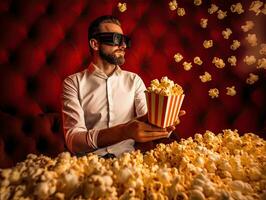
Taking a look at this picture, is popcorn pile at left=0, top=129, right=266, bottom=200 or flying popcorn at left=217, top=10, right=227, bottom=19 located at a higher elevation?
flying popcorn at left=217, top=10, right=227, bottom=19

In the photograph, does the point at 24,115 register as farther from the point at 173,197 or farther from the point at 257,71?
the point at 257,71

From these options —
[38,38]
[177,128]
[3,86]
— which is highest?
[38,38]

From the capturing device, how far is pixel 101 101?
169 centimetres

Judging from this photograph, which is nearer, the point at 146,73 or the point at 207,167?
the point at 207,167

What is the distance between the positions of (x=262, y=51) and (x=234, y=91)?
35 cm

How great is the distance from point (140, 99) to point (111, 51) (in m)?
0.33

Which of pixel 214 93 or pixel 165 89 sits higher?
pixel 165 89

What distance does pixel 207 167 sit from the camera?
29.4 inches

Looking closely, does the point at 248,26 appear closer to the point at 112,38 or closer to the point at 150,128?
the point at 112,38

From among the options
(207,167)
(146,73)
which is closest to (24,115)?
(146,73)

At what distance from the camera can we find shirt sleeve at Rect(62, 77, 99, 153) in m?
1.38

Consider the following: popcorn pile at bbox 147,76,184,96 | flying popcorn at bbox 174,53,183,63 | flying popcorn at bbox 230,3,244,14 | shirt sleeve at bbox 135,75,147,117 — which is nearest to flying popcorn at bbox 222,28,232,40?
flying popcorn at bbox 230,3,244,14

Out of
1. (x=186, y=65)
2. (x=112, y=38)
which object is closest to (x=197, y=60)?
(x=186, y=65)

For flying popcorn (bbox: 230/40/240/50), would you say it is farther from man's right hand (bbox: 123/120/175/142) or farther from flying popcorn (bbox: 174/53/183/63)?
man's right hand (bbox: 123/120/175/142)
